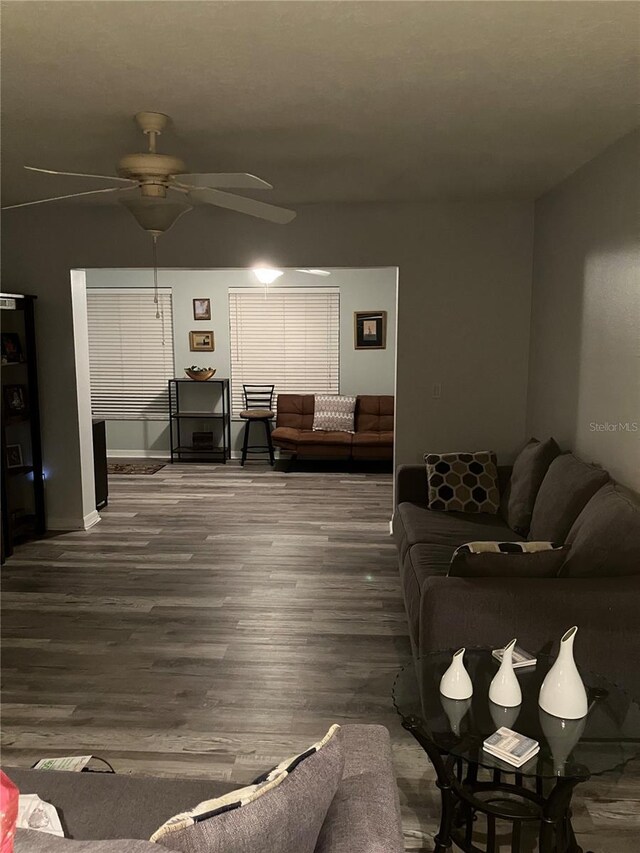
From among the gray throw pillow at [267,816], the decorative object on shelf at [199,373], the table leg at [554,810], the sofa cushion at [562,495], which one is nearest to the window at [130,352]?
the decorative object on shelf at [199,373]

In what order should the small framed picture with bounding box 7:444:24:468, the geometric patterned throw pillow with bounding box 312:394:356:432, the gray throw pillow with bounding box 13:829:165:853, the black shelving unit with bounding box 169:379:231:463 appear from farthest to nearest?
the black shelving unit with bounding box 169:379:231:463 → the geometric patterned throw pillow with bounding box 312:394:356:432 → the small framed picture with bounding box 7:444:24:468 → the gray throw pillow with bounding box 13:829:165:853

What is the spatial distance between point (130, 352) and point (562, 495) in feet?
21.1

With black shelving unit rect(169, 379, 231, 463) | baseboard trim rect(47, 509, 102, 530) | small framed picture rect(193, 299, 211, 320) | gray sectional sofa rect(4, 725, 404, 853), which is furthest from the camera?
black shelving unit rect(169, 379, 231, 463)

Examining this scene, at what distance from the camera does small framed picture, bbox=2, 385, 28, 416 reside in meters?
5.05

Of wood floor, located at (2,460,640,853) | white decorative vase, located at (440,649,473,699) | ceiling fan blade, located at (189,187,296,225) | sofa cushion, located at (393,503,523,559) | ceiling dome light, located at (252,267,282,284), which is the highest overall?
ceiling dome light, located at (252,267,282,284)

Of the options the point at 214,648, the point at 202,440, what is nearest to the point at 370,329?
the point at 202,440

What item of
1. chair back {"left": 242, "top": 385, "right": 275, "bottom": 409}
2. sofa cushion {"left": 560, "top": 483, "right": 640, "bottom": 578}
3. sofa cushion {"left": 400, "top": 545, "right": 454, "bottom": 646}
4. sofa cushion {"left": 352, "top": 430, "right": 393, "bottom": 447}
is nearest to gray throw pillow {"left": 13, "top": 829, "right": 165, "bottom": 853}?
sofa cushion {"left": 400, "top": 545, "right": 454, "bottom": 646}

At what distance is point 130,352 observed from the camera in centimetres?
855

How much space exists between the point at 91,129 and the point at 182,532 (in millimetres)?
3231

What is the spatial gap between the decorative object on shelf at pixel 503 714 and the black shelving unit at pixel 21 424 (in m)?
4.00

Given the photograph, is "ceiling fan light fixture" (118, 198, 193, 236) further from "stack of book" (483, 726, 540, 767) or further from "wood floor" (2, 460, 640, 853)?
"stack of book" (483, 726, 540, 767)

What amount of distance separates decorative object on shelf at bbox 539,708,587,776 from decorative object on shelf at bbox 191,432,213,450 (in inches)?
270

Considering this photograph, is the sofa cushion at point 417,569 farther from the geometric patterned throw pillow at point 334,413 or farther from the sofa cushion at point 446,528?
the geometric patterned throw pillow at point 334,413

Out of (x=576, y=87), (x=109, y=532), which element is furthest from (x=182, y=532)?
(x=576, y=87)
